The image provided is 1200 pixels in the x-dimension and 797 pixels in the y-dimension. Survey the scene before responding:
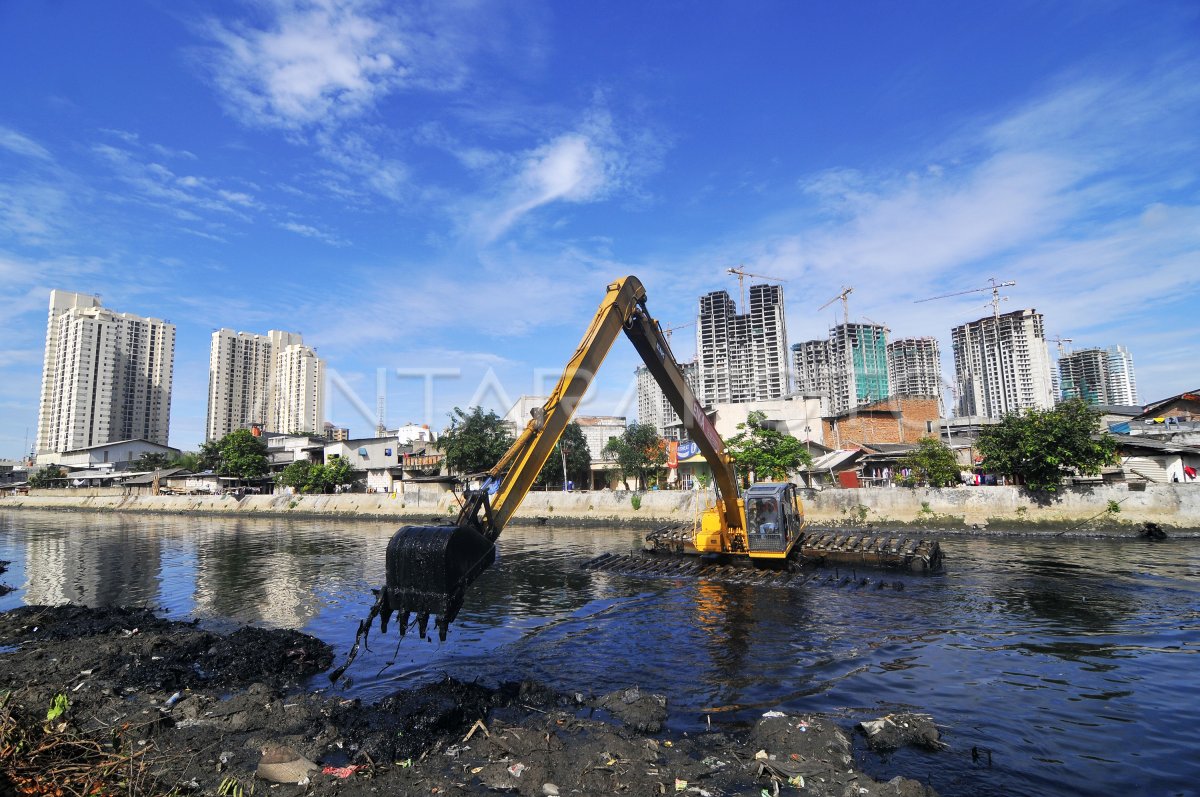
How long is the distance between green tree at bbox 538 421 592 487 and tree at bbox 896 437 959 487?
33263 mm

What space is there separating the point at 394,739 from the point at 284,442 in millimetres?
103665

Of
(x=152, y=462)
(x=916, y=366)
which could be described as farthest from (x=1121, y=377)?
(x=152, y=462)

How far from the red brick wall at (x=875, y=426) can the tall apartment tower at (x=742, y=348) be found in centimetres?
5462

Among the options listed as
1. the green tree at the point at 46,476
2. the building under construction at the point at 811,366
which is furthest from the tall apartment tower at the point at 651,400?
the green tree at the point at 46,476

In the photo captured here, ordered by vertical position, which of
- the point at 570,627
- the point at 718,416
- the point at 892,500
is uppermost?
the point at 718,416

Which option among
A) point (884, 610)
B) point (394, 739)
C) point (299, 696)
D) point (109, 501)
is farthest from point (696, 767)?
point (109, 501)

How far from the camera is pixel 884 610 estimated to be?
17.5 metres

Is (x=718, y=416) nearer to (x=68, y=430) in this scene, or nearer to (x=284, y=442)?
(x=284, y=442)

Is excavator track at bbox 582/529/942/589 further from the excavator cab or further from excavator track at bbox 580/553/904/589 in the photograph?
the excavator cab

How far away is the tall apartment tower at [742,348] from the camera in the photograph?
5044 inches

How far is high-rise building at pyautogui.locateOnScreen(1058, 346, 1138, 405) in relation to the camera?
14475cm

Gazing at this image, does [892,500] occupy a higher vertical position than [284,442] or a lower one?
lower

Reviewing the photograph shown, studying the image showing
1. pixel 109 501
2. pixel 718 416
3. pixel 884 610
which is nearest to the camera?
pixel 884 610

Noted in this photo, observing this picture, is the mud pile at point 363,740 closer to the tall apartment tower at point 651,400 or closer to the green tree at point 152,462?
the green tree at point 152,462
